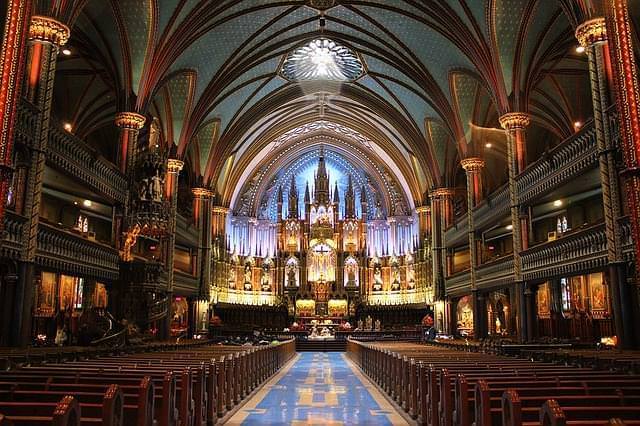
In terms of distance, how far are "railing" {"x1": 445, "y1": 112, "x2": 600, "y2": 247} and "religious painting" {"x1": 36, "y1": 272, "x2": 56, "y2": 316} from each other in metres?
19.4

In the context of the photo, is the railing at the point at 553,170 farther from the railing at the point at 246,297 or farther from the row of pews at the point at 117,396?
the railing at the point at 246,297

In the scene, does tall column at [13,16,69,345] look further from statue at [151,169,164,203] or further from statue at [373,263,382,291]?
statue at [373,263,382,291]

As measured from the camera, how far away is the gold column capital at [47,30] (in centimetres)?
1356

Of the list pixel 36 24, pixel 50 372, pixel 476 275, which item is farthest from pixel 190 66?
pixel 50 372

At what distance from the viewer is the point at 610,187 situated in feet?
42.4

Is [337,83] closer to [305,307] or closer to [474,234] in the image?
[474,234]

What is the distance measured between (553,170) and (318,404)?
36.5 feet

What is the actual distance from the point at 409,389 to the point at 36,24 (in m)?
12.4

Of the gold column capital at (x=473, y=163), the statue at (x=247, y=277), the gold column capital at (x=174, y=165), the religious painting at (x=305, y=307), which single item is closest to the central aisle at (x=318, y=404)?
the gold column capital at (x=174, y=165)

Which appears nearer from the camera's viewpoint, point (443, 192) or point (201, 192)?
point (201, 192)

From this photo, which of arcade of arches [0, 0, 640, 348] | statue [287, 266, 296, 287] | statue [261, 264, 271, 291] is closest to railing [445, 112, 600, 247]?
Result: arcade of arches [0, 0, 640, 348]

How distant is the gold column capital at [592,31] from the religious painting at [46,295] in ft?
73.1

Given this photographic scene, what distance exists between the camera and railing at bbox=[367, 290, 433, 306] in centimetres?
3544

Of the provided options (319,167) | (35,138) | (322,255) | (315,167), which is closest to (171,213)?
(35,138)
